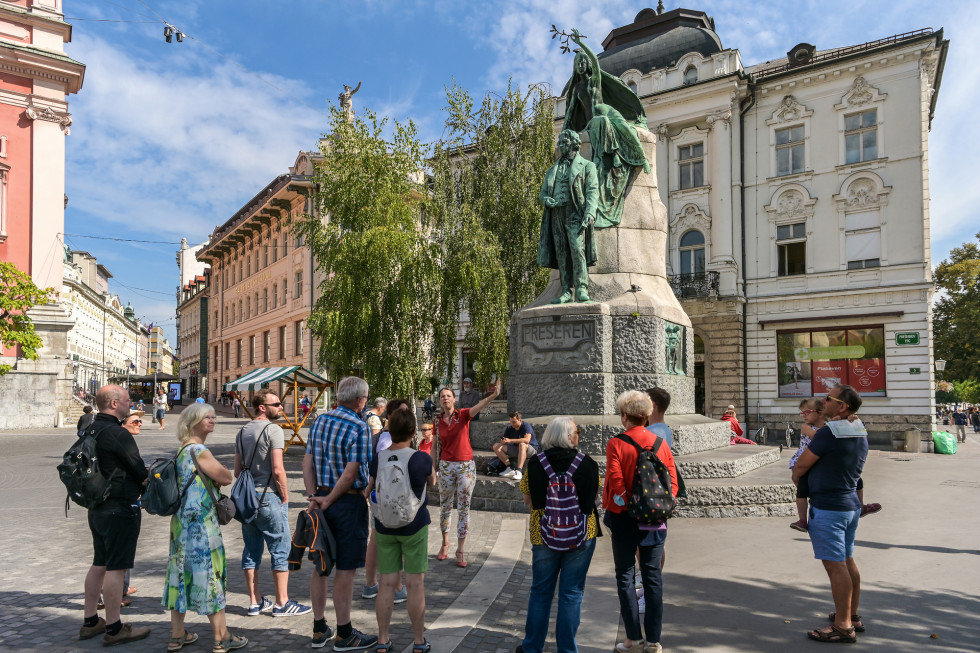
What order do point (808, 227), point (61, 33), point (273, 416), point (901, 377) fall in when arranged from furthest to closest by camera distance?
1. point (61, 33)
2. point (808, 227)
3. point (901, 377)
4. point (273, 416)

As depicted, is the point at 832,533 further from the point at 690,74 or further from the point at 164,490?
the point at 690,74

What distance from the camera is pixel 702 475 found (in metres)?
8.62

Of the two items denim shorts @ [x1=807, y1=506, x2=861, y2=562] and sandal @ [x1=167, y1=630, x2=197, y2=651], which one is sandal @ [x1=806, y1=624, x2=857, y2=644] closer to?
denim shorts @ [x1=807, y1=506, x2=861, y2=562]

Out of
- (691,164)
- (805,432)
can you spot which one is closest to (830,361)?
(691,164)

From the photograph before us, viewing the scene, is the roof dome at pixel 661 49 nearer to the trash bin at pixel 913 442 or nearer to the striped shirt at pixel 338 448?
the trash bin at pixel 913 442

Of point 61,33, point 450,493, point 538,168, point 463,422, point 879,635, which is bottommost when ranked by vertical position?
point 879,635

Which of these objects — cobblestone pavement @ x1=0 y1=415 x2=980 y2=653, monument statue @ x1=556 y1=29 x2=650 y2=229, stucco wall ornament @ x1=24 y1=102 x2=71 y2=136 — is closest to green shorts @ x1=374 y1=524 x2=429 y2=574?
cobblestone pavement @ x1=0 y1=415 x2=980 y2=653

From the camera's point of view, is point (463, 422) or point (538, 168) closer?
point (463, 422)

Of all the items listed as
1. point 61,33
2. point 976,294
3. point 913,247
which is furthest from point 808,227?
point 61,33

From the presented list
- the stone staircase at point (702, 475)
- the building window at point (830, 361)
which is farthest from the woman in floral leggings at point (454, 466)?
the building window at point (830, 361)

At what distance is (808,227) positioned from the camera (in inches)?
1032

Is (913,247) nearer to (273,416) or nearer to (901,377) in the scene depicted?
(901,377)

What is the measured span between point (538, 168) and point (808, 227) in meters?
11.2

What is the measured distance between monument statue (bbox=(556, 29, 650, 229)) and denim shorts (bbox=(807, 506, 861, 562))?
664 cm
